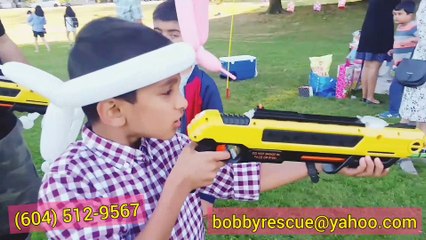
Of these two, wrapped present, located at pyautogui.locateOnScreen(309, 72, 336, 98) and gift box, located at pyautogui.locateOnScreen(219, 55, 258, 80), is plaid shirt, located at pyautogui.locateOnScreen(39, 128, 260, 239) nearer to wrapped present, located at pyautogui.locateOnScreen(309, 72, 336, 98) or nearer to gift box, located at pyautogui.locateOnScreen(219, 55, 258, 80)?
wrapped present, located at pyautogui.locateOnScreen(309, 72, 336, 98)

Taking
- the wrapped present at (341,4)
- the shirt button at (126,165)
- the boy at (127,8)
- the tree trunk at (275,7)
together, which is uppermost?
the shirt button at (126,165)

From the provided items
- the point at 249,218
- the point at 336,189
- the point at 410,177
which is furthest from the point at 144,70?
the point at 410,177

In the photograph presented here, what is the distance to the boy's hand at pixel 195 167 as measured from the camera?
94 cm

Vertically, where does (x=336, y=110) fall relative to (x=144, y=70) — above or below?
below

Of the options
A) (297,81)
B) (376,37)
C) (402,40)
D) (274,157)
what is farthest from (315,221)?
(297,81)

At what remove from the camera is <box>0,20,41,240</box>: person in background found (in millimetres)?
1486

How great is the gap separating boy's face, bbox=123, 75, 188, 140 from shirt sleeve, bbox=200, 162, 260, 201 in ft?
0.97

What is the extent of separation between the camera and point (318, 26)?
1184 centimetres

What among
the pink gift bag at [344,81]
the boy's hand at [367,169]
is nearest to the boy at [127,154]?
the boy's hand at [367,169]

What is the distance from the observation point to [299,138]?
1.04m

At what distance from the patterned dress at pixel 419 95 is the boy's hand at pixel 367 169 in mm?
1998

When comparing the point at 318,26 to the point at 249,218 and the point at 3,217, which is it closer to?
the point at 249,218

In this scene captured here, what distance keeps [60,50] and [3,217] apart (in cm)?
890

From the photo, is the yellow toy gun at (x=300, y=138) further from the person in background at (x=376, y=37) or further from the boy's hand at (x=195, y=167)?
the person in background at (x=376, y=37)
